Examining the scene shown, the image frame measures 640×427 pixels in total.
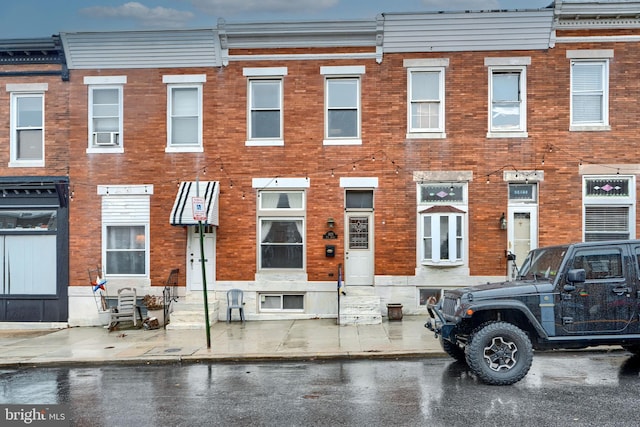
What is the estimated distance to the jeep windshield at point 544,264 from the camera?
9000 millimetres

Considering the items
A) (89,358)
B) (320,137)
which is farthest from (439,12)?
(89,358)

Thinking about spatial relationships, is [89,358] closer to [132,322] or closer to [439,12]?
[132,322]

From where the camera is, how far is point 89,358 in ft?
36.8

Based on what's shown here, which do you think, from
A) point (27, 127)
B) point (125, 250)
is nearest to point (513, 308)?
point (125, 250)

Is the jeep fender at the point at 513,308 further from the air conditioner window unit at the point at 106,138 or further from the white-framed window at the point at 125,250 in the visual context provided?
the air conditioner window unit at the point at 106,138

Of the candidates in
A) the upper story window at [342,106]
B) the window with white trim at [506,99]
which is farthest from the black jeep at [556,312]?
the upper story window at [342,106]

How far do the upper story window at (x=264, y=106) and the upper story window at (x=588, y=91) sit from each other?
7.72 metres

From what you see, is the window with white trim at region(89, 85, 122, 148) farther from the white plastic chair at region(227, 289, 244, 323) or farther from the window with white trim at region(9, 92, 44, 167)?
the white plastic chair at region(227, 289, 244, 323)

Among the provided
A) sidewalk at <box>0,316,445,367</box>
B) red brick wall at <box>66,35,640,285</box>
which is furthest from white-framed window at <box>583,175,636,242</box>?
sidewalk at <box>0,316,445,367</box>

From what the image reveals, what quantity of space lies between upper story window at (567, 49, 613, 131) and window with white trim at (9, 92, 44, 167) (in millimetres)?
14414

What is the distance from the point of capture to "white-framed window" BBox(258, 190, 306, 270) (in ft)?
51.1

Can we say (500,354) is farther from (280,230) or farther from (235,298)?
(235,298)

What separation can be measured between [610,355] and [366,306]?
5590 mm

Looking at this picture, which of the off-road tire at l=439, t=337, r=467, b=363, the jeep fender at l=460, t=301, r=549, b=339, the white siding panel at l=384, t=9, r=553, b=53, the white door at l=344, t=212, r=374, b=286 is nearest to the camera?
the jeep fender at l=460, t=301, r=549, b=339
